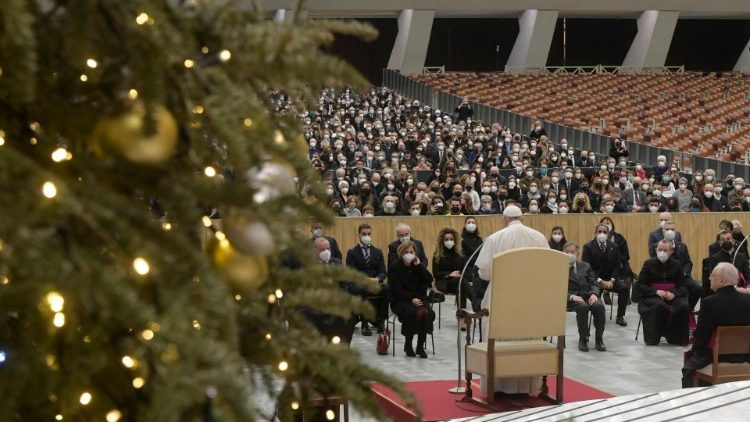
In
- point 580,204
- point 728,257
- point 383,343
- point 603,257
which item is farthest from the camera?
point 580,204

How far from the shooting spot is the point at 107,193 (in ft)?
3.81

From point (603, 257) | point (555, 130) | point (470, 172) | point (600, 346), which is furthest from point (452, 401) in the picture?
point (555, 130)

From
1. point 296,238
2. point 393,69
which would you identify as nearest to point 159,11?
point 296,238

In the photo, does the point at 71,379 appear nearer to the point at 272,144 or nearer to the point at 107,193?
the point at 107,193

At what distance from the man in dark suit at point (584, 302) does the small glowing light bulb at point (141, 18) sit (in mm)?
8812

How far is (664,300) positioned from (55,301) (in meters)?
9.83

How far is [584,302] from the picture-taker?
10.1m

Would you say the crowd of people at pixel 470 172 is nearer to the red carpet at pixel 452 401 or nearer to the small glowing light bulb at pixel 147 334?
the red carpet at pixel 452 401

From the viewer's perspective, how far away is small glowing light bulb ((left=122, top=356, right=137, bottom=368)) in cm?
124

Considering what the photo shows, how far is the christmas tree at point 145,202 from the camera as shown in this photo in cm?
108

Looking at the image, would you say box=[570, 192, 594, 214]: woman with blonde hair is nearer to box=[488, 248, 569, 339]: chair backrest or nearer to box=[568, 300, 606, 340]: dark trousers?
box=[568, 300, 606, 340]: dark trousers

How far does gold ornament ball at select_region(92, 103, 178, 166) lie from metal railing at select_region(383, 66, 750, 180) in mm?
20095

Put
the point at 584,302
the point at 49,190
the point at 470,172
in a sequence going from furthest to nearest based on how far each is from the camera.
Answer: the point at 470,172 < the point at 584,302 < the point at 49,190

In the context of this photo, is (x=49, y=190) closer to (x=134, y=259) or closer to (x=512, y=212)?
(x=134, y=259)
